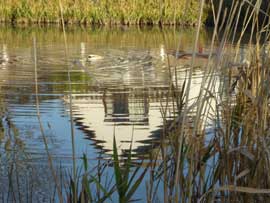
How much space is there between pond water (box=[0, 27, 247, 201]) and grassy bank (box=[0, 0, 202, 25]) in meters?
4.88

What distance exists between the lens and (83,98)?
5.33 m

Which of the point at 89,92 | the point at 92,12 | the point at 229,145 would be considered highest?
the point at 229,145

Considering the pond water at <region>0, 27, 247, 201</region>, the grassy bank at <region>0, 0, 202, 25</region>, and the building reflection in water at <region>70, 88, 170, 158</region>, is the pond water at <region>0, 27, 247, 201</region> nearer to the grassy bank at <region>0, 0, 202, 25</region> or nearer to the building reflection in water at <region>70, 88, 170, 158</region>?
the building reflection in water at <region>70, 88, 170, 158</region>

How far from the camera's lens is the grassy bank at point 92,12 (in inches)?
598

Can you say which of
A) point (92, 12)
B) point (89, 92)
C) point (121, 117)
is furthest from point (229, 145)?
point (92, 12)

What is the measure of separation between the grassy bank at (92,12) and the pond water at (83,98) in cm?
488

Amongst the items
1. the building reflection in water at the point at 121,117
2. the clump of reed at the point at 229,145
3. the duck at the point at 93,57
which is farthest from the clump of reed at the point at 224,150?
the duck at the point at 93,57

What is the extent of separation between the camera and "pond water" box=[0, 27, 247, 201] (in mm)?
3625

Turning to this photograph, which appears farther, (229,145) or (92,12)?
(92,12)

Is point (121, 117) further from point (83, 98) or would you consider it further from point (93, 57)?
point (93, 57)

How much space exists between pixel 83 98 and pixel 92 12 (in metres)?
10.6

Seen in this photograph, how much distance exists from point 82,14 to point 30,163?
12.7m

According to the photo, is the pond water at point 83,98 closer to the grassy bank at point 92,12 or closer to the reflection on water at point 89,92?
the reflection on water at point 89,92

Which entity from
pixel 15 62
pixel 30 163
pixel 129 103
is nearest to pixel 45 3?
pixel 15 62
